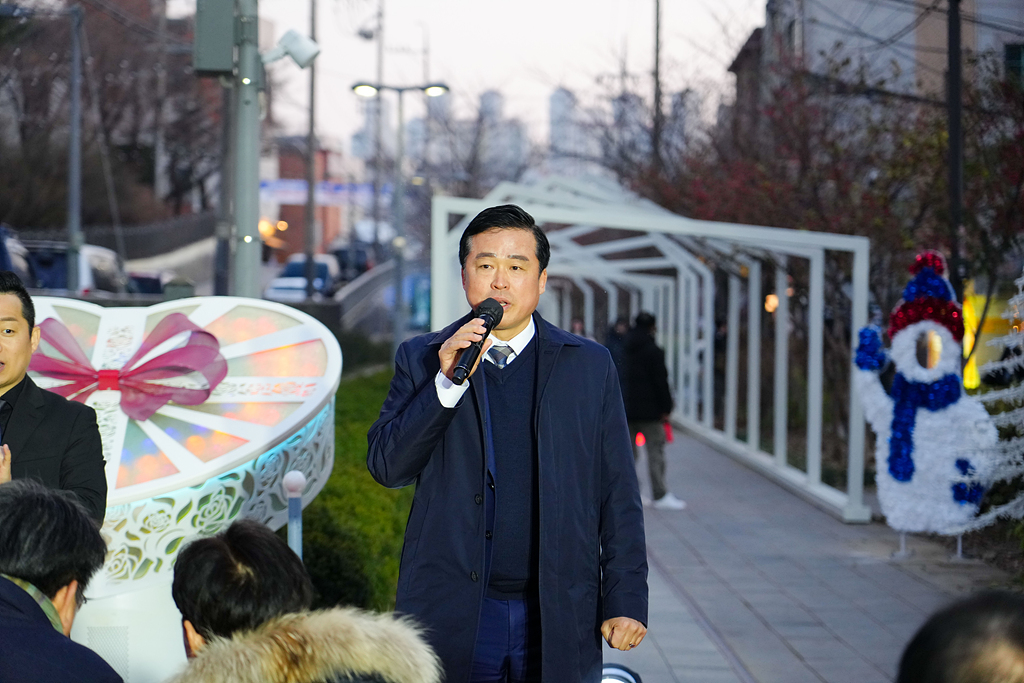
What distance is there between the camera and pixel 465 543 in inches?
105

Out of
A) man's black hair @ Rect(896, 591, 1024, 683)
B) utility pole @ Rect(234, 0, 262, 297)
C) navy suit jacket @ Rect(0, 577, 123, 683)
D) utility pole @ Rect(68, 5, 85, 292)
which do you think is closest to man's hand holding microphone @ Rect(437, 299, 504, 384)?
navy suit jacket @ Rect(0, 577, 123, 683)

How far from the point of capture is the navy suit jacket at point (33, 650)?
1.98 m

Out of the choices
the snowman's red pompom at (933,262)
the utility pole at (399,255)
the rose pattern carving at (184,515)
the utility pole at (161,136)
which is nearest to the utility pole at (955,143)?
the snowman's red pompom at (933,262)

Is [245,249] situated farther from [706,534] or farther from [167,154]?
[167,154]

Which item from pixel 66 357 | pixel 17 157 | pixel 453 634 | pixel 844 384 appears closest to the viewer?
pixel 453 634

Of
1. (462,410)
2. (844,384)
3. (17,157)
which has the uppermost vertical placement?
(17,157)

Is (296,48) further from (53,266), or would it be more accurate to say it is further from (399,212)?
(399,212)

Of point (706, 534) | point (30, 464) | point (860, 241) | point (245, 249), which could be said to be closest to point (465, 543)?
point (30, 464)

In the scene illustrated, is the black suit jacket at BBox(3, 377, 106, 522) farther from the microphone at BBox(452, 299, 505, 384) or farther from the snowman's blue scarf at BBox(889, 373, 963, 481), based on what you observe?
the snowman's blue scarf at BBox(889, 373, 963, 481)

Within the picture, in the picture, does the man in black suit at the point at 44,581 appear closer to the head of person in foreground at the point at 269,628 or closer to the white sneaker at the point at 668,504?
the head of person in foreground at the point at 269,628

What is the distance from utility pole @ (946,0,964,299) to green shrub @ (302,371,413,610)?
465 cm

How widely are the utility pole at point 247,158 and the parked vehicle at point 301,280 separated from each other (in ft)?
88.7

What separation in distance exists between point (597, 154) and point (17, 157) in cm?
1285

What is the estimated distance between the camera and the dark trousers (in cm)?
271
